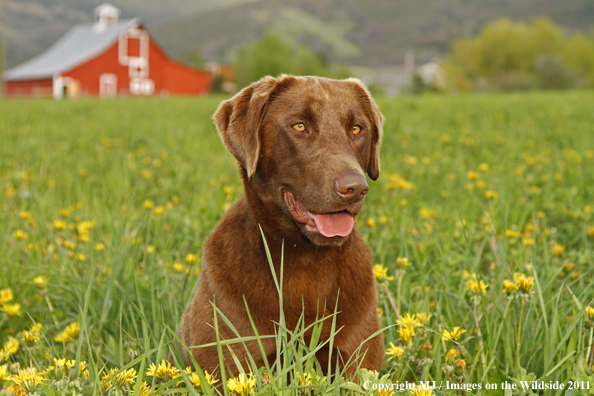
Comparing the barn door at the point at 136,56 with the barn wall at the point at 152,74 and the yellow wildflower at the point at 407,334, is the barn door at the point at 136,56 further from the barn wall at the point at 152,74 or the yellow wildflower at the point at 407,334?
the yellow wildflower at the point at 407,334

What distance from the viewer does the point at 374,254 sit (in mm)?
3328

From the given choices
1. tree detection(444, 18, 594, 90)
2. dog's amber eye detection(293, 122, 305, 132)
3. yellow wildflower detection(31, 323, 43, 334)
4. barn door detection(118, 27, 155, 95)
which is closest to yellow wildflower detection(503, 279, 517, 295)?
dog's amber eye detection(293, 122, 305, 132)

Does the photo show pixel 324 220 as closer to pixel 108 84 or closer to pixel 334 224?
pixel 334 224

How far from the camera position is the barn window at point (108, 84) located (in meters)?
43.7

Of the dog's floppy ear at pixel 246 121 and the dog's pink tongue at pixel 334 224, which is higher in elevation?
the dog's floppy ear at pixel 246 121

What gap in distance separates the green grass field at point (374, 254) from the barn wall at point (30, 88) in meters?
38.4

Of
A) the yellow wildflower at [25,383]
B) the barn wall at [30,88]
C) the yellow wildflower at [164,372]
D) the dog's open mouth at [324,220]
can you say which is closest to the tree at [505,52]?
the barn wall at [30,88]

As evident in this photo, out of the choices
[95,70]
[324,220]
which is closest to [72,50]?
[95,70]

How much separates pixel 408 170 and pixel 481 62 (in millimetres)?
70748

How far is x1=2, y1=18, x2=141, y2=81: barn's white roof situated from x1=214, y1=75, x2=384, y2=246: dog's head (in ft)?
148

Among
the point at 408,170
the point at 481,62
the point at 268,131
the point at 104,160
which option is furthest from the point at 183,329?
the point at 481,62

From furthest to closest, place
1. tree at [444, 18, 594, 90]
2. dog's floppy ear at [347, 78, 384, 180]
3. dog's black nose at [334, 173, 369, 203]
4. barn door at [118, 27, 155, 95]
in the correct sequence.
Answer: tree at [444, 18, 594, 90]
barn door at [118, 27, 155, 95]
dog's floppy ear at [347, 78, 384, 180]
dog's black nose at [334, 173, 369, 203]

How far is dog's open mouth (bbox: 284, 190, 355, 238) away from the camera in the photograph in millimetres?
2129

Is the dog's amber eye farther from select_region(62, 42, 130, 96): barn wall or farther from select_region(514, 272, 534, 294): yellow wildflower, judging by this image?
select_region(62, 42, 130, 96): barn wall
